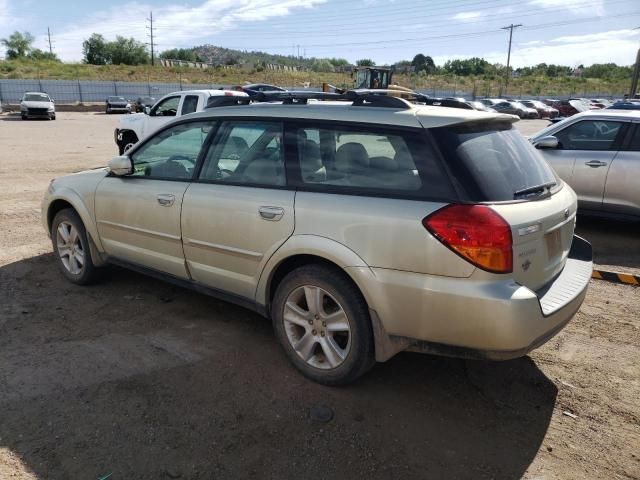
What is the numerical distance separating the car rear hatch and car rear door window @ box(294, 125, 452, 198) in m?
0.12

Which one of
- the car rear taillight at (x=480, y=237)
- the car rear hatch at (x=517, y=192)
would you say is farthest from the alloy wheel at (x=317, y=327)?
the car rear hatch at (x=517, y=192)

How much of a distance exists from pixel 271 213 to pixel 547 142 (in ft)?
17.5

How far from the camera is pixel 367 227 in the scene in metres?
2.86

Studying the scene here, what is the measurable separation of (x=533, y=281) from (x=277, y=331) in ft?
5.30

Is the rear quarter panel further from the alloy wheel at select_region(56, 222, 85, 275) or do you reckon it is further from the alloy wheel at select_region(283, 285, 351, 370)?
the alloy wheel at select_region(56, 222, 85, 275)

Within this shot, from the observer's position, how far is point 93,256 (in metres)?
4.67

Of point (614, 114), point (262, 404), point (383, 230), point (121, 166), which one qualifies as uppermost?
point (614, 114)

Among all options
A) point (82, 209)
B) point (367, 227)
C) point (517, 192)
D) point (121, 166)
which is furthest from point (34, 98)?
point (517, 192)

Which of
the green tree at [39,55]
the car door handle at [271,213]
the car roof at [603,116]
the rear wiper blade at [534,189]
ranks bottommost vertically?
the car door handle at [271,213]

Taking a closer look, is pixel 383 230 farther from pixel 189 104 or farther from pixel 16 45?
pixel 16 45

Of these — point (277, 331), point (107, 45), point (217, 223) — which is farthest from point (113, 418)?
point (107, 45)

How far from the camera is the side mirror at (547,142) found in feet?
23.3

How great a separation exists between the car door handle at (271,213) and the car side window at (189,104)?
29.1ft

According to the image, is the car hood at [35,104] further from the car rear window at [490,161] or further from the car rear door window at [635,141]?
the car rear window at [490,161]
